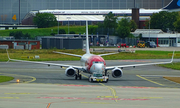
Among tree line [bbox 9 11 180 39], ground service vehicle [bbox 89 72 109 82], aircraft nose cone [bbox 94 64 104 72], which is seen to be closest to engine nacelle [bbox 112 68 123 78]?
ground service vehicle [bbox 89 72 109 82]

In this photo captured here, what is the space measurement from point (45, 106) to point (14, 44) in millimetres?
100446

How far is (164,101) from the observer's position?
25484mm

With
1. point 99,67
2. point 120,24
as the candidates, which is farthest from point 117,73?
point 120,24

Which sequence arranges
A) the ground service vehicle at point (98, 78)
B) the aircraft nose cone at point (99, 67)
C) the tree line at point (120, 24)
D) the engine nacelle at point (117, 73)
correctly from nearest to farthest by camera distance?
the aircraft nose cone at point (99, 67) → the ground service vehicle at point (98, 78) → the engine nacelle at point (117, 73) → the tree line at point (120, 24)

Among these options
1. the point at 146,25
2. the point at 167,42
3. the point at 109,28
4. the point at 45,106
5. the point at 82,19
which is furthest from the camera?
the point at 82,19

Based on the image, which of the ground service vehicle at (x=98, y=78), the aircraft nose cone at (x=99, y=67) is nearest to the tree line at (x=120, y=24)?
the ground service vehicle at (x=98, y=78)

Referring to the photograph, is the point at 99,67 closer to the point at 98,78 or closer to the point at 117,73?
the point at 98,78

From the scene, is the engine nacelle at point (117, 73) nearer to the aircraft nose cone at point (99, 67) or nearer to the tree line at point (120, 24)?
the aircraft nose cone at point (99, 67)

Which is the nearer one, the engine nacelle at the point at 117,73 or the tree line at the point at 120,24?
the engine nacelle at the point at 117,73

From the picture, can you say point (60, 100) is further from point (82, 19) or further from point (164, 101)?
point (82, 19)

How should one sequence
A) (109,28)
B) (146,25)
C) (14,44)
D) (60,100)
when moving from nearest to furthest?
1. (60,100)
2. (14,44)
3. (109,28)
4. (146,25)

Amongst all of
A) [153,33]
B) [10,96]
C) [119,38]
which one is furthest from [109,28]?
[10,96]

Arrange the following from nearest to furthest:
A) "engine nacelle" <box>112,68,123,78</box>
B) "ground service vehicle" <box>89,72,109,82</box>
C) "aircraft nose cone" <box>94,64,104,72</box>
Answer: "aircraft nose cone" <box>94,64,104,72</box>, "ground service vehicle" <box>89,72,109,82</box>, "engine nacelle" <box>112,68,123,78</box>

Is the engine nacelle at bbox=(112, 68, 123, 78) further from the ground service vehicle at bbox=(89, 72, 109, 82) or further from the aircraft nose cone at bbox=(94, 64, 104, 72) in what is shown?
the aircraft nose cone at bbox=(94, 64, 104, 72)
